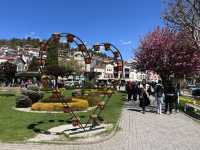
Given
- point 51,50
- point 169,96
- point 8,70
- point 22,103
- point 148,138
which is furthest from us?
point 8,70

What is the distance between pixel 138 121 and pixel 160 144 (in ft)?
22.6

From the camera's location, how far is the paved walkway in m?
13.9

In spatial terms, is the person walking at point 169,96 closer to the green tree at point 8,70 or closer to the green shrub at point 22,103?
the green shrub at point 22,103

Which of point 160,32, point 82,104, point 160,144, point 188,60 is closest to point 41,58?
point 160,144

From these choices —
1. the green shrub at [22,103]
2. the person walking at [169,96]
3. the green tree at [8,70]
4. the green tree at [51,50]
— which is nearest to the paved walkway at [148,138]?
the person walking at [169,96]

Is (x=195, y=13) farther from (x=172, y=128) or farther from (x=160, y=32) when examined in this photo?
(x=160, y=32)

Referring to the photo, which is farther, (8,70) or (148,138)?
(8,70)

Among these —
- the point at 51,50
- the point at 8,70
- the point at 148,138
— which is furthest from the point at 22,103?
the point at 8,70

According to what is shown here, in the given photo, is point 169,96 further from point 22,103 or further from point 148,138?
point 148,138

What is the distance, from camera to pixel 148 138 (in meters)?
16.0

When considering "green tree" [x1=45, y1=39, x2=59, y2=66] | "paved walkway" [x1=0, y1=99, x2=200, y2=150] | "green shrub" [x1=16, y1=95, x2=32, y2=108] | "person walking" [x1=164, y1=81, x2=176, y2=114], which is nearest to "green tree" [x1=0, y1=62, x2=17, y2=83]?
"green tree" [x1=45, y1=39, x2=59, y2=66]

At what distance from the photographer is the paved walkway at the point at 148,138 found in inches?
547

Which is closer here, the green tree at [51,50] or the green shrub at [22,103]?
the green tree at [51,50]

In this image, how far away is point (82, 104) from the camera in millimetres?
27312
